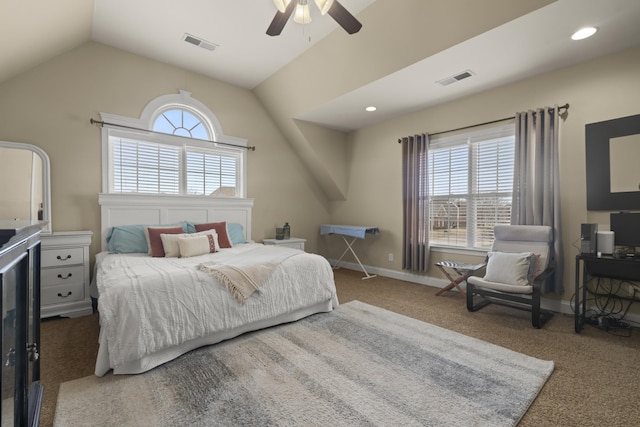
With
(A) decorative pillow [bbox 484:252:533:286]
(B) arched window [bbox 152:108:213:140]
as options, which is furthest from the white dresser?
(A) decorative pillow [bbox 484:252:533:286]

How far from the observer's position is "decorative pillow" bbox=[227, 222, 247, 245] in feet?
13.6

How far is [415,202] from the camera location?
430 cm

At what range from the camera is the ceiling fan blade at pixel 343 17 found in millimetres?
2143

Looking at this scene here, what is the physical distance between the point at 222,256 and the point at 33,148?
87.4 inches

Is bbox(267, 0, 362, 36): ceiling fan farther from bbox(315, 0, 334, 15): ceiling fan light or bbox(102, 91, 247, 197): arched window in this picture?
bbox(102, 91, 247, 197): arched window

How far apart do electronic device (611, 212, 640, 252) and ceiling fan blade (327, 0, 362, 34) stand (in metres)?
2.86

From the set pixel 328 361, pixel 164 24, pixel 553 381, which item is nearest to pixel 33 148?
pixel 164 24

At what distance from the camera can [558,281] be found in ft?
10.1

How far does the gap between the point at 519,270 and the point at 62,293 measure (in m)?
4.47

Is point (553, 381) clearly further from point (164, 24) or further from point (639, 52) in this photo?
point (164, 24)

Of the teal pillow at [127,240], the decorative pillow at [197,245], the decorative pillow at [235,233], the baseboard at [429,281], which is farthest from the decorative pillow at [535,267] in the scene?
the teal pillow at [127,240]

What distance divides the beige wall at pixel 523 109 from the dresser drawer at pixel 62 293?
3.91 m

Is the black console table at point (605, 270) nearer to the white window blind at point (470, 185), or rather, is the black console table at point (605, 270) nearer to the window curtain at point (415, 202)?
the white window blind at point (470, 185)

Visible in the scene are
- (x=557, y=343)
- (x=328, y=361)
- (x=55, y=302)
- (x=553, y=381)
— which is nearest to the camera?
(x=553, y=381)
